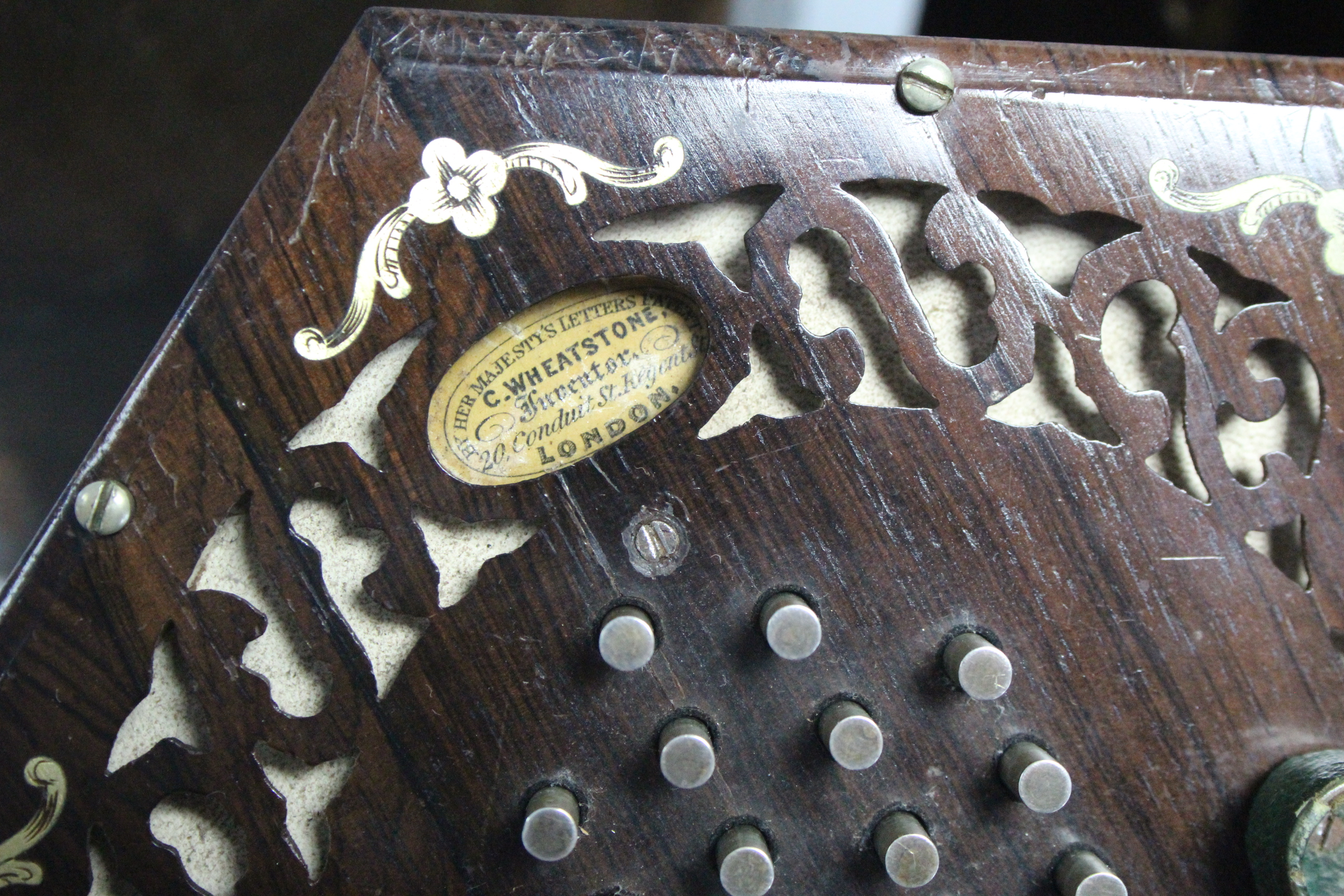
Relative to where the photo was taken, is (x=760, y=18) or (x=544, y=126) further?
(x=760, y=18)

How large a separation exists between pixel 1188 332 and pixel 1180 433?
0.07 meters

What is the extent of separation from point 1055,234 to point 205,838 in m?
0.69

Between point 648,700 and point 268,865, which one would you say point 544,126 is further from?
point 268,865

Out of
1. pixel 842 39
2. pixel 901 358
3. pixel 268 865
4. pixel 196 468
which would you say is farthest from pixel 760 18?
pixel 268 865

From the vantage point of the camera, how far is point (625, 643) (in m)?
0.57

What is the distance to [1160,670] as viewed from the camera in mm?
632

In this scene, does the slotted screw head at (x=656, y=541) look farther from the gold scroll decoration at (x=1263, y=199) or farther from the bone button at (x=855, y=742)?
the gold scroll decoration at (x=1263, y=199)

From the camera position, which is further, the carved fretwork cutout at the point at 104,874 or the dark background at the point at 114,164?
the dark background at the point at 114,164

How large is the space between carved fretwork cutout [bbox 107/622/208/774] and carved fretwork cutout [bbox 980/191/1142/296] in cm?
61

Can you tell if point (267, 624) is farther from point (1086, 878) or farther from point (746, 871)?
point (1086, 878)

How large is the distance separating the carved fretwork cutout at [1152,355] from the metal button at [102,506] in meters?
0.64

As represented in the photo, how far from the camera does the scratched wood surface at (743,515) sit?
575 millimetres

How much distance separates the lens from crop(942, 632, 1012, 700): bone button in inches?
23.1

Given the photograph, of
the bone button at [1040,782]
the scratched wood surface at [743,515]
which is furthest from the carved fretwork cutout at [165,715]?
the bone button at [1040,782]
